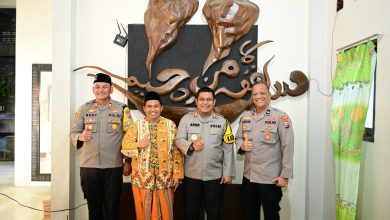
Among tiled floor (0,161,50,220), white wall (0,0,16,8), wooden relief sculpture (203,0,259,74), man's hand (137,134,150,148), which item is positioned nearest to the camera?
man's hand (137,134,150,148)

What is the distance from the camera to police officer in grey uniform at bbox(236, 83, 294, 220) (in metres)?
2.26

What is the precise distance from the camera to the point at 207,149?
90.0 inches

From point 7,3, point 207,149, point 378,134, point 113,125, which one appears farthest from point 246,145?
point 7,3

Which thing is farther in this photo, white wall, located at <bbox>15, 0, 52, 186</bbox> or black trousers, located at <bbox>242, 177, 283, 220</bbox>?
white wall, located at <bbox>15, 0, 52, 186</bbox>

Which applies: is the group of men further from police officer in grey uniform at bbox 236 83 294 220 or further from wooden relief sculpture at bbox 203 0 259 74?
wooden relief sculpture at bbox 203 0 259 74

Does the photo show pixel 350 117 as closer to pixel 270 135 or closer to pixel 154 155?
pixel 270 135

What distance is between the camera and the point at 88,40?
297 centimetres

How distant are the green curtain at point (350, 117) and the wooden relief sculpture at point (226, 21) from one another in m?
0.97

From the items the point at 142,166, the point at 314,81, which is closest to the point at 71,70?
the point at 142,166

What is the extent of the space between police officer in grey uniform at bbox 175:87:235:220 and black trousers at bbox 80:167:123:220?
24.3 inches

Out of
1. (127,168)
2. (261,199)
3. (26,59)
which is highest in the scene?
(26,59)

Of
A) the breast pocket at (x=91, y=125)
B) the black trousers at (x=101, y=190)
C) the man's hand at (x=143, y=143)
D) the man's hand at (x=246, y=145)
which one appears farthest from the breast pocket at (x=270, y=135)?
the breast pocket at (x=91, y=125)

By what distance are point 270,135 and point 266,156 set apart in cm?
17

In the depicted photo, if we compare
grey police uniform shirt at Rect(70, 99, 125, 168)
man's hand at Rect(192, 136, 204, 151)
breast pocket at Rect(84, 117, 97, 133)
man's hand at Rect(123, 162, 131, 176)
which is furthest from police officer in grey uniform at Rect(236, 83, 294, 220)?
breast pocket at Rect(84, 117, 97, 133)
